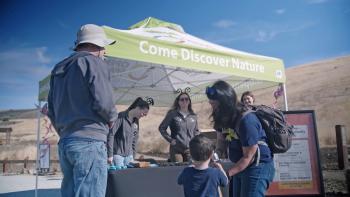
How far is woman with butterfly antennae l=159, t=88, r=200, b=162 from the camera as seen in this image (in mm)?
5301

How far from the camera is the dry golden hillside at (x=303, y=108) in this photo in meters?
21.7

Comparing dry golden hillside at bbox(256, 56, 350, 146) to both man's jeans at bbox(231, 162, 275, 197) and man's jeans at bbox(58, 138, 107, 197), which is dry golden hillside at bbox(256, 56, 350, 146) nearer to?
man's jeans at bbox(231, 162, 275, 197)

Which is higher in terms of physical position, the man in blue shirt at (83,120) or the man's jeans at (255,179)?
the man in blue shirt at (83,120)

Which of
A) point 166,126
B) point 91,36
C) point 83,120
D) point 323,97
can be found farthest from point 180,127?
point 323,97

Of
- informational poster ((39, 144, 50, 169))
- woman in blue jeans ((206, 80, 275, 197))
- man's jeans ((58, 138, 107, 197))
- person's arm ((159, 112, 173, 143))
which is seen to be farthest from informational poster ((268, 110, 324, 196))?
informational poster ((39, 144, 50, 169))

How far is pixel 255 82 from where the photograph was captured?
786 cm

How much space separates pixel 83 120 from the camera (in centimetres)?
218

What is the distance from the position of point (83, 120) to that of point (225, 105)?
2.95 ft

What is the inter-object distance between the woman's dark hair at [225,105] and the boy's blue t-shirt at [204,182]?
1.04ft

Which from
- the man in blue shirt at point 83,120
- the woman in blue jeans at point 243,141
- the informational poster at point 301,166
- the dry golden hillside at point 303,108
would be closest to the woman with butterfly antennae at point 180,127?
the informational poster at point 301,166

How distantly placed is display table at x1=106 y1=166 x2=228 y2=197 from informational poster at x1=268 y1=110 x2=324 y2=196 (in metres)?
2.22

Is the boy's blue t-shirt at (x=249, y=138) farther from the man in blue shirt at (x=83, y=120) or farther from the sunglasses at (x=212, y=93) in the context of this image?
the man in blue shirt at (x=83, y=120)

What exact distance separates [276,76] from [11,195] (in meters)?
5.21

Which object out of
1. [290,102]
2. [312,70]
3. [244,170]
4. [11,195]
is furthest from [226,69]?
[312,70]
